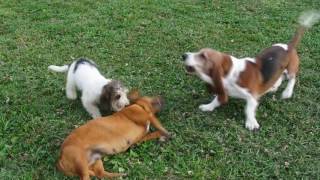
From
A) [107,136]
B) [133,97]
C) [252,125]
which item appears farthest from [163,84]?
[107,136]

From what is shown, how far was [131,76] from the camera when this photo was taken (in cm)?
702

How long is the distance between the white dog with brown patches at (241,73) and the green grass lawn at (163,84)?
10.3 inches

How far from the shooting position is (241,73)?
18.8ft

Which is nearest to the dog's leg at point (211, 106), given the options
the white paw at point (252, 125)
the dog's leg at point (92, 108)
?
the white paw at point (252, 125)

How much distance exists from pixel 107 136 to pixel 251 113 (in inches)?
66.6

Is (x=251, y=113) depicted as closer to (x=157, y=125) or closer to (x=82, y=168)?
(x=157, y=125)

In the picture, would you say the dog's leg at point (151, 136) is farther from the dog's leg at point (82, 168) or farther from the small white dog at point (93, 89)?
the dog's leg at point (82, 168)

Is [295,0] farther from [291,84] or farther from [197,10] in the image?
[291,84]

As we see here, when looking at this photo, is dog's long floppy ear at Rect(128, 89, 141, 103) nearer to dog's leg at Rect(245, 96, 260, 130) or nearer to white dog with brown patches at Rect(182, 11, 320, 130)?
white dog with brown patches at Rect(182, 11, 320, 130)

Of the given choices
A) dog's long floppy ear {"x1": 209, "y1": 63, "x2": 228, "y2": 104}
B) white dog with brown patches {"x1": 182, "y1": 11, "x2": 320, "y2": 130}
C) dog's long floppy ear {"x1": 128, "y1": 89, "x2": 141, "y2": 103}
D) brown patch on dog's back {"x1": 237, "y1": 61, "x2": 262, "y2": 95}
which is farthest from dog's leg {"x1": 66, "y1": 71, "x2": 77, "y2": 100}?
brown patch on dog's back {"x1": 237, "y1": 61, "x2": 262, "y2": 95}

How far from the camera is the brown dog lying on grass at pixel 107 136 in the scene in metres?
4.84

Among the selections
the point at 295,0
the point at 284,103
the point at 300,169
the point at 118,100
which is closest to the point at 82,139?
the point at 118,100

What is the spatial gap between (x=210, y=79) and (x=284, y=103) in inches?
46.7

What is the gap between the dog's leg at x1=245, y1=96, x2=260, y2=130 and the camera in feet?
19.1
